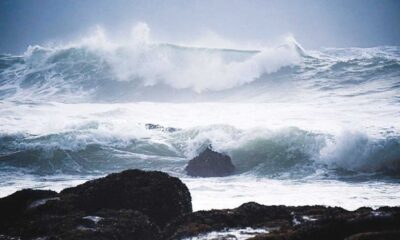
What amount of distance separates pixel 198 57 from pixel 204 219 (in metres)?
33.5

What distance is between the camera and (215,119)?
2258cm

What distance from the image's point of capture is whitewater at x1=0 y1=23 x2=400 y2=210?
43.2 feet

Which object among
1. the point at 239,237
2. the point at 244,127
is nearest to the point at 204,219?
the point at 239,237

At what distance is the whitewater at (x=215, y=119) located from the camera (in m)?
13.2

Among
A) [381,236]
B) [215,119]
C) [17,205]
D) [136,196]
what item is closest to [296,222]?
[381,236]

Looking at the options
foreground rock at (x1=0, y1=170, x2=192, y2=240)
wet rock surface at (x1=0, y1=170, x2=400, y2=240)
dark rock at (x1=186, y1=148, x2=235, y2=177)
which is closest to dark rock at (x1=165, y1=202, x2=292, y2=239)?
wet rock surface at (x1=0, y1=170, x2=400, y2=240)

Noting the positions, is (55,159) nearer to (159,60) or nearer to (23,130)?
(23,130)

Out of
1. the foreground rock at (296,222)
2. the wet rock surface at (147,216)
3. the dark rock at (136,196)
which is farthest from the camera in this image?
the dark rock at (136,196)

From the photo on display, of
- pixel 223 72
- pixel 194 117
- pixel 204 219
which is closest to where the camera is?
pixel 204 219

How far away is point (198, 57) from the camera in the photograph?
1484 inches

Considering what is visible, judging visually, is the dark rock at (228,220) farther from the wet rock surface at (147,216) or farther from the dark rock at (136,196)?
the dark rock at (136,196)

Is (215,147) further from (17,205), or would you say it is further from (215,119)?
(17,205)

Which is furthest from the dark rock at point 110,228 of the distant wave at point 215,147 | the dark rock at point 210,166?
the distant wave at point 215,147

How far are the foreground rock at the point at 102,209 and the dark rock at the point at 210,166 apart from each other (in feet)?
26.9
